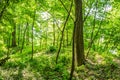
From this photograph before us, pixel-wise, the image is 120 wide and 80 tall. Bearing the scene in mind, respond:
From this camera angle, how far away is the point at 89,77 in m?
11.0

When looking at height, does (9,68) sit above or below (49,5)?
below

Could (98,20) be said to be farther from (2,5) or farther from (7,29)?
(2,5)

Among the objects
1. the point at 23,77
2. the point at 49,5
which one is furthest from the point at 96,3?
the point at 23,77

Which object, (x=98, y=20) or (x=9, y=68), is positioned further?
(x=98, y=20)

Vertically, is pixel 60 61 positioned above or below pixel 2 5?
below

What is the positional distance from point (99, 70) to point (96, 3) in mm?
4501

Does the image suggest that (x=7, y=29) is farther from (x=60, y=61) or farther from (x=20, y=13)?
(x=60, y=61)

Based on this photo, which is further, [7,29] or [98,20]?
[98,20]

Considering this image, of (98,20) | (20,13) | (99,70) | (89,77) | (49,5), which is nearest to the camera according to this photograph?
(89,77)

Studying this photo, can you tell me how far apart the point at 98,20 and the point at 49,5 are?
4883 millimetres

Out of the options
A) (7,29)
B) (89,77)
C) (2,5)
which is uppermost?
(2,5)

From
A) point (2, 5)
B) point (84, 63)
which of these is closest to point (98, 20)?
point (84, 63)

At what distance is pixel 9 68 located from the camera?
37.9 feet

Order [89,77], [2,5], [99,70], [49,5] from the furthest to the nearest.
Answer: [49,5]
[99,70]
[89,77]
[2,5]
